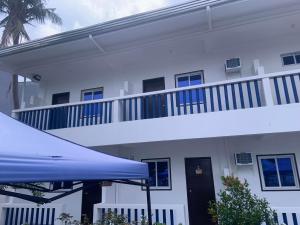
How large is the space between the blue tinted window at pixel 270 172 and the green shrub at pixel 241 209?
175 cm

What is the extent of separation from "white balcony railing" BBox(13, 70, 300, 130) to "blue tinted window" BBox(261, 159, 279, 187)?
1676 millimetres

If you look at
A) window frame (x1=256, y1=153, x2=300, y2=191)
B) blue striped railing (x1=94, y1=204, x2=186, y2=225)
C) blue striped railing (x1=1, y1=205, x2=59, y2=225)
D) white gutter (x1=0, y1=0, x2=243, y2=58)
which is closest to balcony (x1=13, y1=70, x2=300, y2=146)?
window frame (x1=256, y1=153, x2=300, y2=191)

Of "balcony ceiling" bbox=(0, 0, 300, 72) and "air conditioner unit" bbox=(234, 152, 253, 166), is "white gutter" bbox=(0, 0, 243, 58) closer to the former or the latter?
"balcony ceiling" bbox=(0, 0, 300, 72)

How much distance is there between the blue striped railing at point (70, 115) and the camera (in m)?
7.33

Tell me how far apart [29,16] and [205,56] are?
11023mm

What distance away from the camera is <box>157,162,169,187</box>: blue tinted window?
7621 millimetres

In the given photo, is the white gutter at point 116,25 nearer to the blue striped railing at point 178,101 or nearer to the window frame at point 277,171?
the blue striped railing at point 178,101

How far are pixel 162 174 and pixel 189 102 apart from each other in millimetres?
2607

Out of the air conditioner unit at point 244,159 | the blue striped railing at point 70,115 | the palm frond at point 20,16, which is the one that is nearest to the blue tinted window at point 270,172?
the air conditioner unit at point 244,159

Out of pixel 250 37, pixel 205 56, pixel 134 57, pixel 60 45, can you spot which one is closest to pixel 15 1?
pixel 60 45

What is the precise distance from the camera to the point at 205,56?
26.6 feet

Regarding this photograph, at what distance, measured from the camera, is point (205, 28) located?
23.3 ft

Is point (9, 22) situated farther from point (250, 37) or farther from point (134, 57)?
point (250, 37)

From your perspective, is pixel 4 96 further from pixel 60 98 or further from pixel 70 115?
pixel 70 115
